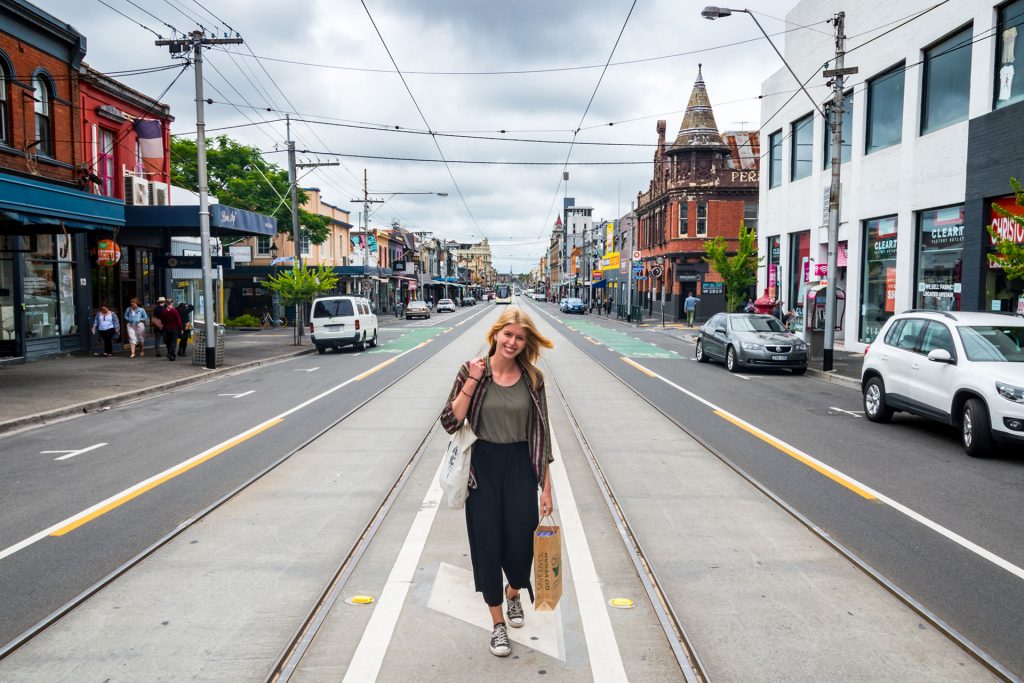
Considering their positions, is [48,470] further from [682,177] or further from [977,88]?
[682,177]

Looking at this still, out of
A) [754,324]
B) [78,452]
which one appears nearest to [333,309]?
[754,324]

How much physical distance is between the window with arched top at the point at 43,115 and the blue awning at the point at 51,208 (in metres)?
3.20

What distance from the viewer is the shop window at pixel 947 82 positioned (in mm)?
18656

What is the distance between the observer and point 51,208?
1602cm

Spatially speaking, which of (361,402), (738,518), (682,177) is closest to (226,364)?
(361,402)

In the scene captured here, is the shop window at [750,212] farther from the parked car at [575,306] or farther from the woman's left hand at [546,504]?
the woman's left hand at [546,504]

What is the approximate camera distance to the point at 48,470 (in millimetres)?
8570

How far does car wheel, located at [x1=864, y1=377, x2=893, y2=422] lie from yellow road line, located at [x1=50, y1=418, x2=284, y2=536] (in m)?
8.97

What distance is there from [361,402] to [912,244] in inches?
625

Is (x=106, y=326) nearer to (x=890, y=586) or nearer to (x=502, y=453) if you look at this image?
(x=502, y=453)

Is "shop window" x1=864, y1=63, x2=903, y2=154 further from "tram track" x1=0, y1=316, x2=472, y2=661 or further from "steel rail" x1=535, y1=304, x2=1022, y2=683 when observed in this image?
"tram track" x1=0, y1=316, x2=472, y2=661

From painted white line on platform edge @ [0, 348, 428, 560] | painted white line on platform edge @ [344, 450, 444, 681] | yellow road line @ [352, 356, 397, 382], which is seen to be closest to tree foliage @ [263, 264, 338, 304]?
yellow road line @ [352, 356, 397, 382]

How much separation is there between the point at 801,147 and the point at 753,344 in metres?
14.4

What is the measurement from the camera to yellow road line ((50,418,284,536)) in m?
6.47
